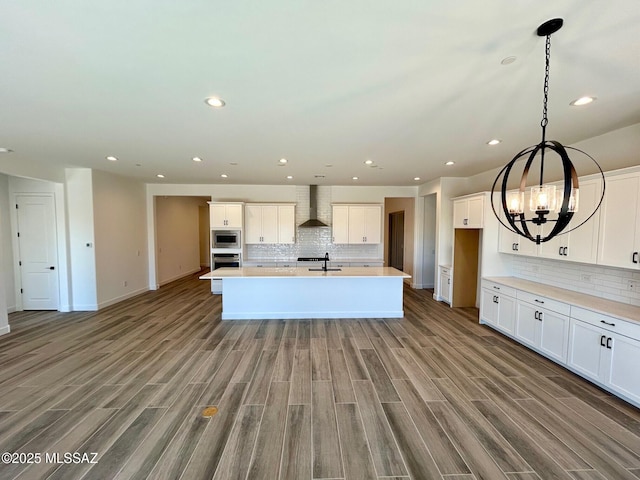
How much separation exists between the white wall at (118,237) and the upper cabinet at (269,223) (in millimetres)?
2693

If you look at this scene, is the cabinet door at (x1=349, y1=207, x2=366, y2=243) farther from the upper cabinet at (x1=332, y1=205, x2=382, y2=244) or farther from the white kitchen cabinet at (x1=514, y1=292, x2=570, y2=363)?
the white kitchen cabinet at (x1=514, y1=292, x2=570, y2=363)

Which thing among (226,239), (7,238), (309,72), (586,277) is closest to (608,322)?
(586,277)

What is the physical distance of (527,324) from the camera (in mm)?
3621

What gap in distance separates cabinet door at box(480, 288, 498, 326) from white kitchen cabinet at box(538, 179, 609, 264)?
47.6 inches

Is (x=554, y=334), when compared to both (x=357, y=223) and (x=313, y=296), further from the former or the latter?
(x=357, y=223)

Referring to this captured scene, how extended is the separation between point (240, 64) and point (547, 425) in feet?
12.3

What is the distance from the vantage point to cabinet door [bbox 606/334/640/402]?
7.98ft

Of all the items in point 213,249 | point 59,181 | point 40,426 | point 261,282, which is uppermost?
point 59,181

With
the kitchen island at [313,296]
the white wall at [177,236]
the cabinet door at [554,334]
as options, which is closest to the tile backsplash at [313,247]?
the kitchen island at [313,296]

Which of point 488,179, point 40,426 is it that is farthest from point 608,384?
point 40,426

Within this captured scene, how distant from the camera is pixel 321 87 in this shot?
2.11 meters

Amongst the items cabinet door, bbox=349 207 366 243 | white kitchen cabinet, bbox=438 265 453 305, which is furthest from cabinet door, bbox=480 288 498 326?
cabinet door, bbox=349 207 366 243

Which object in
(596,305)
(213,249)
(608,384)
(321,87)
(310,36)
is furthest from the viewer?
(213,249)

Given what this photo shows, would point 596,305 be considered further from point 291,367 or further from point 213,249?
point 213,249
